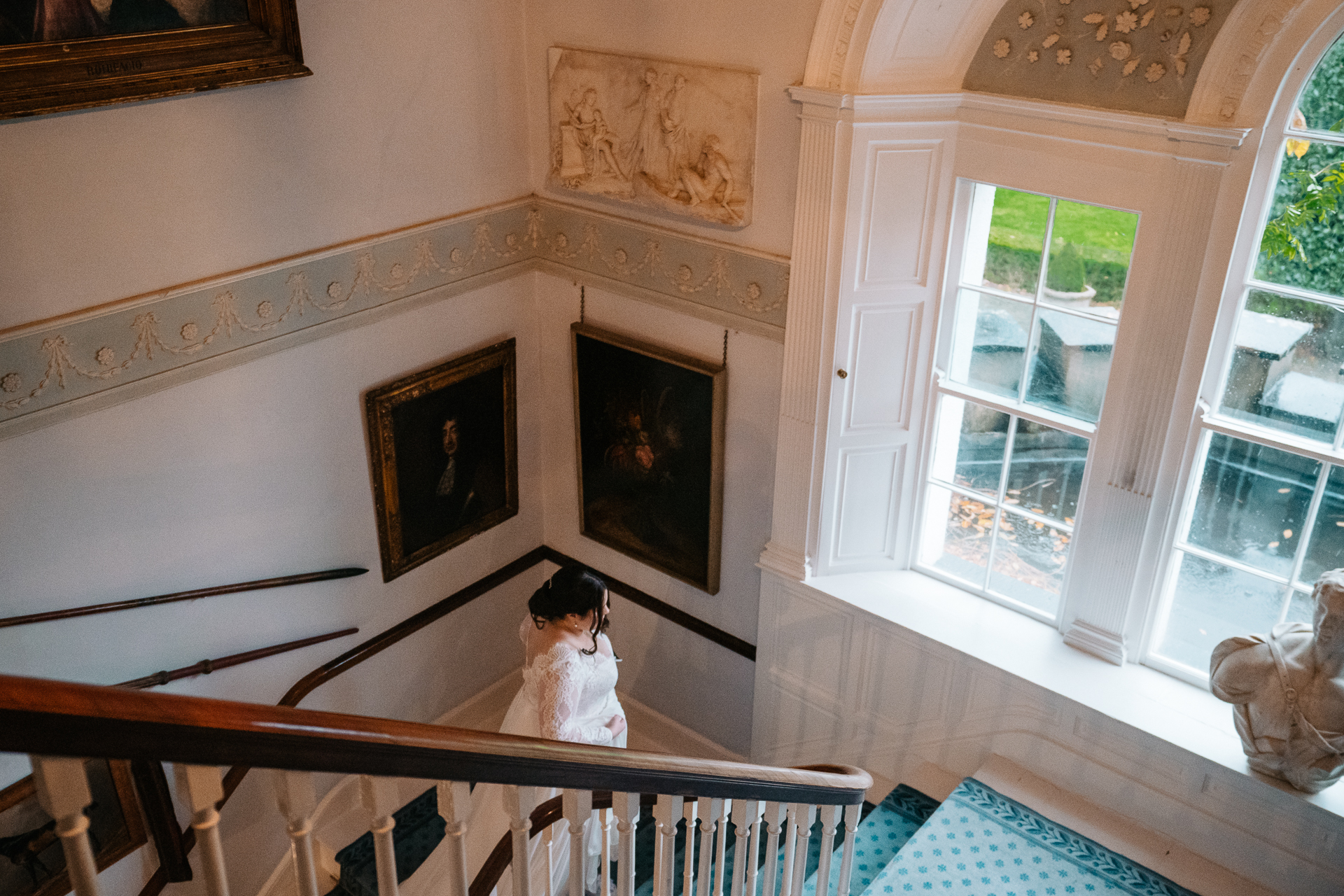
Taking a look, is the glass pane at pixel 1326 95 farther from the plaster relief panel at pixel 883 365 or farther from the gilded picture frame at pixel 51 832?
the gilded picture frame at pixel 51 832

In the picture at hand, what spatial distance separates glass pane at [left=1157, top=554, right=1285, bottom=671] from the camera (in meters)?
4.30

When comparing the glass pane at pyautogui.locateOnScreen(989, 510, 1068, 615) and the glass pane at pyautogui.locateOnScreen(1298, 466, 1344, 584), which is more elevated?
the glass pane at pyautogui.locateOnScreen(1298, 466, 1344, 584)

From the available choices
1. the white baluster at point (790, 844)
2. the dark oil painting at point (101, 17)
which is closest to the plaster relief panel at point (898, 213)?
the white baluster at point (790, 844)

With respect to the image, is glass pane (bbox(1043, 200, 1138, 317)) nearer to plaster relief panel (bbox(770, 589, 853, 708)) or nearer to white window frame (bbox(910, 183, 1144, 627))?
white window frame (bbox(910, 183, 1144, 627))

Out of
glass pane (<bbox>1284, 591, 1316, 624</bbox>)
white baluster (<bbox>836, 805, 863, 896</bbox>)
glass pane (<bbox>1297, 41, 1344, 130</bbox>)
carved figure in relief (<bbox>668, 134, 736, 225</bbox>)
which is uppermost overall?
glass pane (<bbox>1297, 41, 1344, 130</bbox>)

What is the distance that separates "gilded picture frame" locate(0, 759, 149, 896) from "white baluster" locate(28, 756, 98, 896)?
10.2ft

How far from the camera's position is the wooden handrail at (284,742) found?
111cm

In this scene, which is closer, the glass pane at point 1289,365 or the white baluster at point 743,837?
the white baluster at point 743,837

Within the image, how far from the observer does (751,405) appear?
509 centimetres

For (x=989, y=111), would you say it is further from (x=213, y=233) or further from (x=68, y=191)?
(x=68, y=191)

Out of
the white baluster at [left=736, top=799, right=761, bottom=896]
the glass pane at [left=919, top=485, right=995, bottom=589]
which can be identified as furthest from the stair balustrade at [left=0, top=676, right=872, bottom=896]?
the glass pane at [left=919, top=485, right=995, bottom=589]

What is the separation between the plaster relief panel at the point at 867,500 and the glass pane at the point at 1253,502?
4.43 ft

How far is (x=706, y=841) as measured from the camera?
2.49m

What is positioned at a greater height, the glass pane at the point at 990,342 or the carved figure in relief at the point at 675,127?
the carved figure in relief at the point at 675,127
